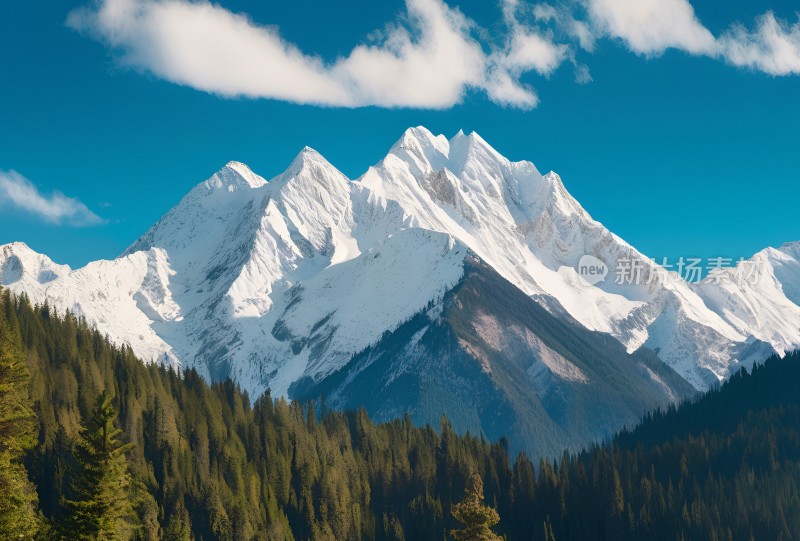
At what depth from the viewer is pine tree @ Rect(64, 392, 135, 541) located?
90.2 metres

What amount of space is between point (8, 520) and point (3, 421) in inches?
582

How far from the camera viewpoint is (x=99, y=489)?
300ft

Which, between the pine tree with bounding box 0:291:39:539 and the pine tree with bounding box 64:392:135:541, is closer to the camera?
the pine tree with bounding box 0:291:39:539

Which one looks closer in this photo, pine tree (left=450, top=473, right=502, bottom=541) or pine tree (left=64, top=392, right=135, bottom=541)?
pine tree (left=64, top=392, right=135, bottom=541)

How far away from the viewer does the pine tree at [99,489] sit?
9025cm

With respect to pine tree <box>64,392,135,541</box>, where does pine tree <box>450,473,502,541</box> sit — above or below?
below

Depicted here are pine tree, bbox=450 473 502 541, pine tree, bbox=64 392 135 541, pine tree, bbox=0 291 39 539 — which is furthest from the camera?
pine tree, bbox=450 473 502 541

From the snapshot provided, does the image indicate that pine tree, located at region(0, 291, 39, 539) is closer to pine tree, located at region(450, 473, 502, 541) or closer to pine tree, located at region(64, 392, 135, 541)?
pine tree, located at region(64, 392, 135, 541)

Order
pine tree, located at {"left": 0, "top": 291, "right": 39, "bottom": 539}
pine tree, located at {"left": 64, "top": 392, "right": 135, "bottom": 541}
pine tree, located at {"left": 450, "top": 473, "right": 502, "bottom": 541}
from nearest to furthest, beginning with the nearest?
pine tree, located at {"left": 0, "top": 291, "right": 39, "bottom": 539} → pine tree, located at {"left": 64, "top": 392, "right": 135, "bottom": 541} → pine tree, located at {"left": 450, "top": 473, "right": 502, "bottom": 541}

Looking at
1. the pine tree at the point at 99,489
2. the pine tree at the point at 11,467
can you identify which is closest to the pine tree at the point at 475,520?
the pine tree at the point at 99,489

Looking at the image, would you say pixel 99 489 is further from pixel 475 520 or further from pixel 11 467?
pixel 475 520

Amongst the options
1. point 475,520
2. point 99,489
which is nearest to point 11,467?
point 99,489

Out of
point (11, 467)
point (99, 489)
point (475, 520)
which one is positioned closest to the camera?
point (11, 467)

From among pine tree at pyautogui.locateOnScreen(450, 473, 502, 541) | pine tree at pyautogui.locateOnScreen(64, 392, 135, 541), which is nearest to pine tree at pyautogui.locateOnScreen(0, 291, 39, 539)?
pine tree at pyautogui.locateOnScreen(64, 392, 135, 541)
